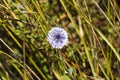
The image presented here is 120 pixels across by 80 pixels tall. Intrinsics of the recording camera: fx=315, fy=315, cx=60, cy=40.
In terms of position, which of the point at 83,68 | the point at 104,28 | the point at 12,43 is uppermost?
the point at 12,43

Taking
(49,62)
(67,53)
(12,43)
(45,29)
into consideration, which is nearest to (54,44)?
(45,29)

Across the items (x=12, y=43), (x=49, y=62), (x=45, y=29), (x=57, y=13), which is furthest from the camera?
(x=57, y=13)

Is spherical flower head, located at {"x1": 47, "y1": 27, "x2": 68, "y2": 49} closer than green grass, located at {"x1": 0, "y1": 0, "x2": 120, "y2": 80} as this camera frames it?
Yes

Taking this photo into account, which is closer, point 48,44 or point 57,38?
point 57,38

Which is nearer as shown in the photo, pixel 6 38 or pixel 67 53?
pixel 67 53

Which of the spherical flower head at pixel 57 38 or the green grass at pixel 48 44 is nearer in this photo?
the spherical flower head at pixel 57 38

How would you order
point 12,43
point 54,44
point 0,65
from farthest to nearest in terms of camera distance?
1. point 12,43
2. point 0,65
3. point 54,44

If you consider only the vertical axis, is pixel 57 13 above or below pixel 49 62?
above

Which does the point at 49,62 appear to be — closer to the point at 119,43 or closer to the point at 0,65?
the point at 0,65
